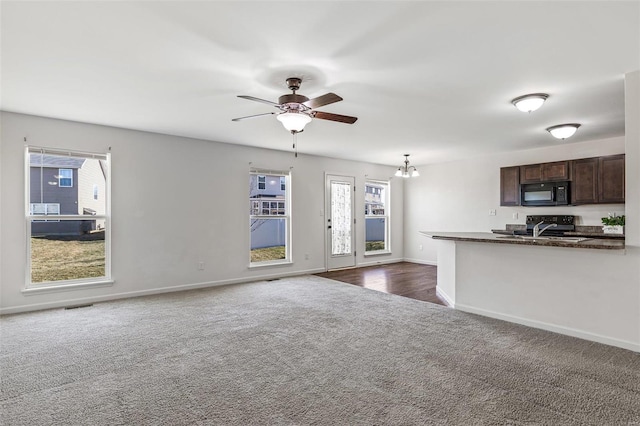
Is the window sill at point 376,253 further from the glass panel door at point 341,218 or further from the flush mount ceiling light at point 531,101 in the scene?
the flush mount ceiling light at point 531,101

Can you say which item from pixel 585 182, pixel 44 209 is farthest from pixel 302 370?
pixel 585 182

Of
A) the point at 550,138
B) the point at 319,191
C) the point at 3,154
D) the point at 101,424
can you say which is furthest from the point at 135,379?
the point at 550,138

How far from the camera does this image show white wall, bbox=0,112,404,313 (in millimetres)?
4188

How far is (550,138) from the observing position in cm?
549

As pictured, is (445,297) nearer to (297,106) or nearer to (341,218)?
(341,218)

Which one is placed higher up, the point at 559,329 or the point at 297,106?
the point at 297,106

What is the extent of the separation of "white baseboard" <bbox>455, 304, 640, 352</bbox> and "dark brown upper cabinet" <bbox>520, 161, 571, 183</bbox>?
3.27 meters

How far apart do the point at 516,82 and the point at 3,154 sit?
571cm

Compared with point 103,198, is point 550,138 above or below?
above

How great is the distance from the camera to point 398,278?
638cm

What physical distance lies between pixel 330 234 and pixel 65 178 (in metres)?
4.62

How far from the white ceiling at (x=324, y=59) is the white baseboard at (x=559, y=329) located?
238cm

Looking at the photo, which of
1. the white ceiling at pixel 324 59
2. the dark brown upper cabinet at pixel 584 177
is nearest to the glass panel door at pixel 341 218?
the white ceiling at pixel 324 59

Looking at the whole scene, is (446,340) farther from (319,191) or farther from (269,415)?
(319,191)
